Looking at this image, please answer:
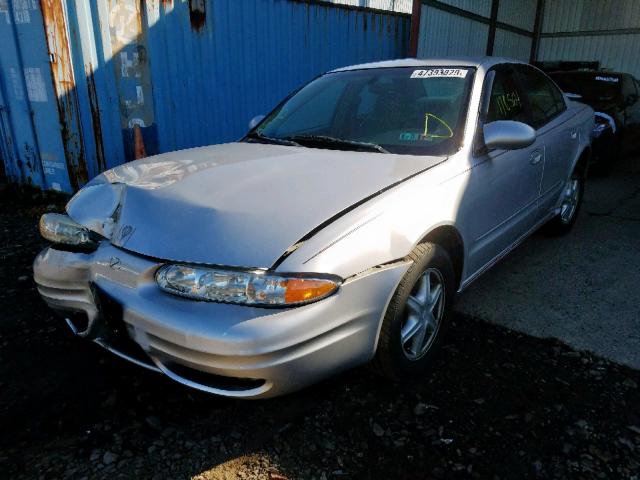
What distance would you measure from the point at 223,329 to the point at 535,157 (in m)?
2.43

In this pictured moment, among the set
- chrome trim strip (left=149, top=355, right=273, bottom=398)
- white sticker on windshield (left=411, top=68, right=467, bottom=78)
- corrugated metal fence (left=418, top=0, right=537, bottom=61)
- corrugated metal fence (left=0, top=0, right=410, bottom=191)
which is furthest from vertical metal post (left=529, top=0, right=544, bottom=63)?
chrome trim strip (left=149, top=355, right=273, bottom=398)

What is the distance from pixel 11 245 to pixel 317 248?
11.6 ft

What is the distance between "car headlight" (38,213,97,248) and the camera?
2.07 m

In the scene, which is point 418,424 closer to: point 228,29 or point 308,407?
point 308,407

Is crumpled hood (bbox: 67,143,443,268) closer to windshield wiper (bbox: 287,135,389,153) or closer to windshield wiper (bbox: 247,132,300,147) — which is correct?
windshield wiper (bbox: 287,135,389,153)

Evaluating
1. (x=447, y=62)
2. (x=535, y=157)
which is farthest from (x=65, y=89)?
(x=535, y=157)

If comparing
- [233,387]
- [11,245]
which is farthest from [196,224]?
[11,245]

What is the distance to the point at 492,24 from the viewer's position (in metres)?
11.3

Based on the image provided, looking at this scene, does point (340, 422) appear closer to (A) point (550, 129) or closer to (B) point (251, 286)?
(B) point (251, 286)

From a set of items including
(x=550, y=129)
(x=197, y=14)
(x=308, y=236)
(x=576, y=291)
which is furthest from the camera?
(x=197, y=14)

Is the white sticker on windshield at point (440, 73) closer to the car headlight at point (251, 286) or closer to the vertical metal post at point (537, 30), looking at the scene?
the car headlight at point (251, 286)

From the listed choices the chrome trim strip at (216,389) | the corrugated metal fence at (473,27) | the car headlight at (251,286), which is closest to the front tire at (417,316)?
the car headlight at (251,286)

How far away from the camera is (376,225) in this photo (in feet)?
6.05

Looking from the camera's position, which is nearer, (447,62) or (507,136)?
(507,136)
